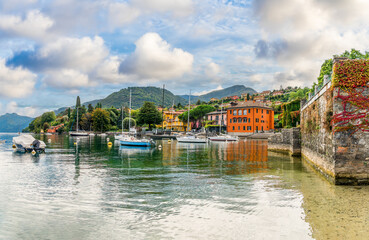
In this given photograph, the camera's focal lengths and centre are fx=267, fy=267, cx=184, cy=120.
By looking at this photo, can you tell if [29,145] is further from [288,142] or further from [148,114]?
[148,114]

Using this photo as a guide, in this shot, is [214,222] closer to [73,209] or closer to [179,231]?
[179,231]

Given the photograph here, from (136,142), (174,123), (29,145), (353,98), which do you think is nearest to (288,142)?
(353,98)

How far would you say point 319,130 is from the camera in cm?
1648

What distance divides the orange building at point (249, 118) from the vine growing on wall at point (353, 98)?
6762cm

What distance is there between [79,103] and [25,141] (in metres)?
108

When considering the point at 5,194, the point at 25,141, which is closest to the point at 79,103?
the point at 25,141

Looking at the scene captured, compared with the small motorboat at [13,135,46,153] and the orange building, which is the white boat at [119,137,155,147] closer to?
the small motorboat at [13,135,46,153]

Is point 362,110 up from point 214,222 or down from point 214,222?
up

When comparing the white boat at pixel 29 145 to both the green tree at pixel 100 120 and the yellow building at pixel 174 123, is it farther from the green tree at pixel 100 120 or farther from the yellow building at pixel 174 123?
the yellow building at pixel 174 123

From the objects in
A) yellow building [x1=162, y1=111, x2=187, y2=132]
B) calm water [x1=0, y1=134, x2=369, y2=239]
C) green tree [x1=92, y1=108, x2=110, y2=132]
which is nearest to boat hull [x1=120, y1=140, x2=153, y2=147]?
calm water [x1=0, y1=134, x2=369, y2=239]

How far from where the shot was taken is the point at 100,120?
356 ft

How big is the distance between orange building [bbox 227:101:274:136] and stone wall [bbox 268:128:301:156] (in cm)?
4539

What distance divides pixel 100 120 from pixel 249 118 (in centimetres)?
6076

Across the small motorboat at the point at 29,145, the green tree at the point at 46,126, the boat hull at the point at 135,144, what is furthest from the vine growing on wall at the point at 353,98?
the green tree at the point at 46,126
